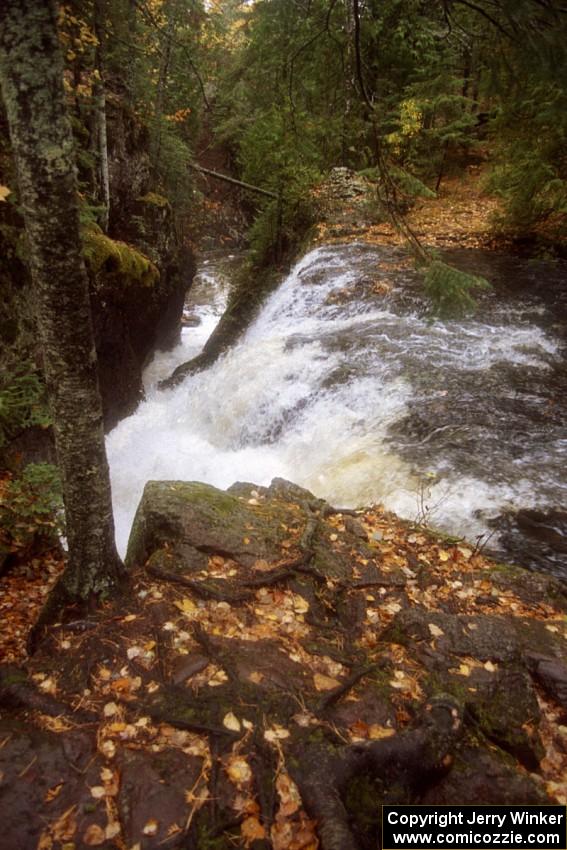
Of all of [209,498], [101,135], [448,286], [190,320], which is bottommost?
[190,320]

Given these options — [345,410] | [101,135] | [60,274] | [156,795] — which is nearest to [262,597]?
[156,795]

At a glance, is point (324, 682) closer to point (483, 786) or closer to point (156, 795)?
point (483, 786)

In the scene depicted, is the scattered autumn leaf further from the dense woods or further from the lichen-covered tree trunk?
the lichen-covered tree trunk

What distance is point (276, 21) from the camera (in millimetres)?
3768

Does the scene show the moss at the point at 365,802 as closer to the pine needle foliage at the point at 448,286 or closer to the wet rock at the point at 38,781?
the wet rock at the point at 38,781

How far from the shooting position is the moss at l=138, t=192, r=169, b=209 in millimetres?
12073

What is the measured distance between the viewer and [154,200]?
12320 millimetres

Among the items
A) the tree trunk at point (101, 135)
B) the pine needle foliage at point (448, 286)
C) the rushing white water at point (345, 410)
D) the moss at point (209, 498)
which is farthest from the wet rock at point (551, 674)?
the tree trunk at point (101, 135)

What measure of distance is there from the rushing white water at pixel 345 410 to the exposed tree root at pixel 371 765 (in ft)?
9.73

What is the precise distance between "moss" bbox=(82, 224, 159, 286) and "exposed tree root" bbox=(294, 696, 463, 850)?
318 inches

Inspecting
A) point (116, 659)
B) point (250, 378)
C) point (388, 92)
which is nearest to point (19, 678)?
point (116, 659)

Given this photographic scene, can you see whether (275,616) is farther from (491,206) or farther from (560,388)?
(491,206)

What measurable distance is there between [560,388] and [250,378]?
18.5 ft

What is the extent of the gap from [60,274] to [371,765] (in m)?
3.14
